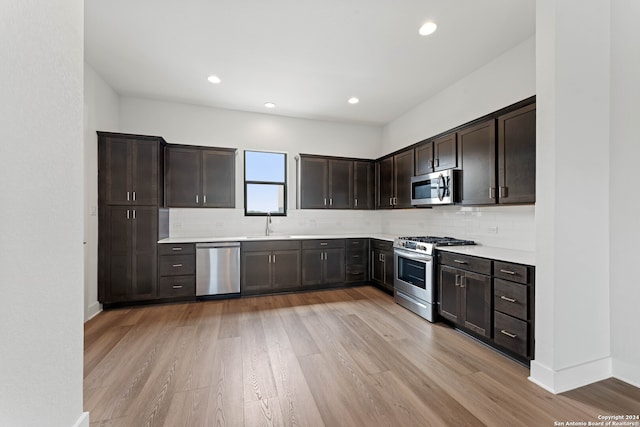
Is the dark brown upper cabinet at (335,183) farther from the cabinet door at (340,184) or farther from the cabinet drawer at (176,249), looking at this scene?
the cabinet drawer at (176,249)

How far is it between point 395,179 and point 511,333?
2.80 metres

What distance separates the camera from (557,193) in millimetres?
1870

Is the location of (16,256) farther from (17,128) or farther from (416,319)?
(416,319)

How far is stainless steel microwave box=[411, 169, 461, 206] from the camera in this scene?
3234mm

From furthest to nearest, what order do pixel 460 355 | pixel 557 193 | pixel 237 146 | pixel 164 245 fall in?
pixel 237 146 → pixel 164 245 → pixel 460 355 → pixel 557 193

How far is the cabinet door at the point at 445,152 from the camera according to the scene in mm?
3281

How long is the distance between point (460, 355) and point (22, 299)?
2.90 m

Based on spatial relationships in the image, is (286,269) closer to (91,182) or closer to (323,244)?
(323,244)

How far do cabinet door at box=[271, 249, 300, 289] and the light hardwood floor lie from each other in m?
1.04

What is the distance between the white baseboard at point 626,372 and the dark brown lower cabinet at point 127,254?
4.85 m

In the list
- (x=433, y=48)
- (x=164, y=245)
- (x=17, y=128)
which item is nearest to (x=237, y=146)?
(x=164, y=245)

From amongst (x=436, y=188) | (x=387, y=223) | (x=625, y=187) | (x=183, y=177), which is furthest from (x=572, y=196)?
(x=183, y=177)

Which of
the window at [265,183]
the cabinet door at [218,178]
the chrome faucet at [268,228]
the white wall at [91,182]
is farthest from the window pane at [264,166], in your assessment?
the white wall at [91,182]

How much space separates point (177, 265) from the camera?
369 cm
